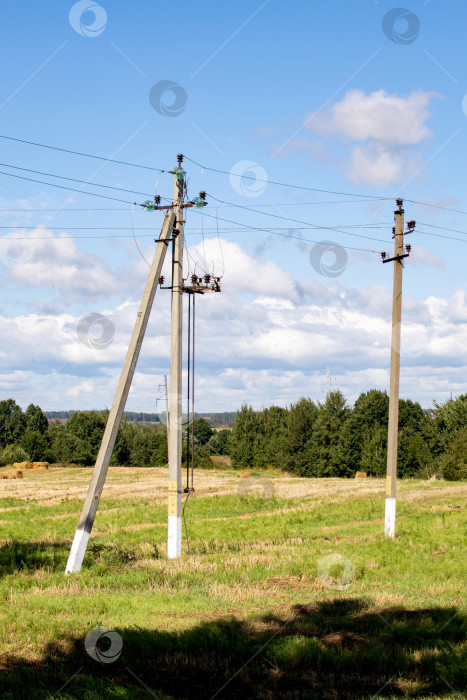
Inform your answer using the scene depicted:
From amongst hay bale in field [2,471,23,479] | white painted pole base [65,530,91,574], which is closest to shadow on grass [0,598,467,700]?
white painted pole base [65,530,91,574]

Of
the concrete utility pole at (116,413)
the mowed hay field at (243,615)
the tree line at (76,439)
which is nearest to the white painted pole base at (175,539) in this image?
the mowed hay field at (243,615)

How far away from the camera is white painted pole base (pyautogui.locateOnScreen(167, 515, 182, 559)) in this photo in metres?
15.5

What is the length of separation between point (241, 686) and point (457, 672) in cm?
248

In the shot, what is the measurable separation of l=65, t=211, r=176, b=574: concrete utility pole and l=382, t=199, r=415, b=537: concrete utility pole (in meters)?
8.10

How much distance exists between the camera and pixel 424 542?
17.7 m

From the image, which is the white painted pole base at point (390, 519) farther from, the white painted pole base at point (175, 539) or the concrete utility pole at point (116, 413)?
the concrete utility pole at point (116, 413)

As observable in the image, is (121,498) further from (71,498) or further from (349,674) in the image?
(349,674)

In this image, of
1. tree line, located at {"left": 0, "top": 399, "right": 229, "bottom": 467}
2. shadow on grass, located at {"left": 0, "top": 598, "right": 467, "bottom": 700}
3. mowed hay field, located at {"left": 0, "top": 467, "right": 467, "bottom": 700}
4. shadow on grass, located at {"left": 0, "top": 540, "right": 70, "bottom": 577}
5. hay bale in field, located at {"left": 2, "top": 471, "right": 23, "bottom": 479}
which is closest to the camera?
shadow on grass, located at {"left": 0, "top": 598, "right": 467, "bottom": 700}

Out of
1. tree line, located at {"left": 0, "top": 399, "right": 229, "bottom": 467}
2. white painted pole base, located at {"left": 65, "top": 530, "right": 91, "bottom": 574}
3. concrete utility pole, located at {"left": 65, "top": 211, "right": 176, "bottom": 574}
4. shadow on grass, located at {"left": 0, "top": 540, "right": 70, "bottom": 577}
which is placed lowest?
tree line, located at {"left": 0, "top": 399, "right": 229, "bottom": 467}

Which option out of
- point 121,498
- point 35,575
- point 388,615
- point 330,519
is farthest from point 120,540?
point 121,498

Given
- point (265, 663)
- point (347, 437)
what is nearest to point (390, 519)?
point (265, 663)

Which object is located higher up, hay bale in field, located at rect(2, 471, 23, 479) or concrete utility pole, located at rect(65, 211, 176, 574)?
concrete utility pole, located at rect(65, 211, 176, 574)

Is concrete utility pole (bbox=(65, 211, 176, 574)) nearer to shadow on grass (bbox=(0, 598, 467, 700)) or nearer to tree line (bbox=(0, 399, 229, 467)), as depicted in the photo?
shadow on grass (bbox=(0, 598, 467, 700))

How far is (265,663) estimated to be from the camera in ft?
26.5
